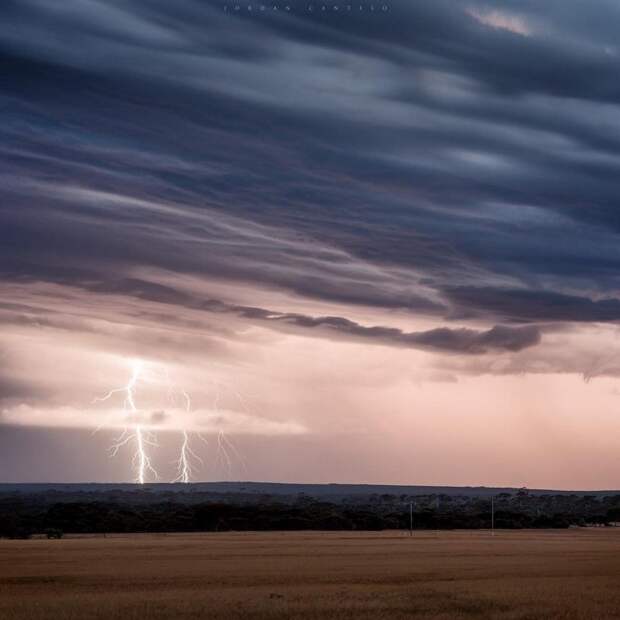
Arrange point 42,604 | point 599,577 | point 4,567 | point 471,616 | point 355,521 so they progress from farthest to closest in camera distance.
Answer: point 355,521 < point 4,567 < point 599,577 < point 42,604 < point 471,616

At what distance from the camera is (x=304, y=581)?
4984cm

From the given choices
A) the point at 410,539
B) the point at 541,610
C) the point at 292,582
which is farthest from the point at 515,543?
the point at 541,610

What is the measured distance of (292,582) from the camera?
49281mm

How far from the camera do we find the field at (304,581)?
37750 mm

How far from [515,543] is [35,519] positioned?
54.4 m

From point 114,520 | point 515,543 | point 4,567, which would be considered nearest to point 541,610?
point 4,567

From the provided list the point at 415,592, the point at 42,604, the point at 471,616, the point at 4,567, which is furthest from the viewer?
the point at 4,567

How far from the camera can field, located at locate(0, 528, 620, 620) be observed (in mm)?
37750

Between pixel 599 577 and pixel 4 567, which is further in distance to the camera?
pixel 4 567

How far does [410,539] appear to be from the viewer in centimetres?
9675

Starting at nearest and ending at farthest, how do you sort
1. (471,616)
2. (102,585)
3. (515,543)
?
(471,616)
(102,585)
(515,543)

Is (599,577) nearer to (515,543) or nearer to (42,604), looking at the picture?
→ (42,604)

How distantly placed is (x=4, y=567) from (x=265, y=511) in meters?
73.6

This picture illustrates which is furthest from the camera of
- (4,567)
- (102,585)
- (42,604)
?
(4,567)
